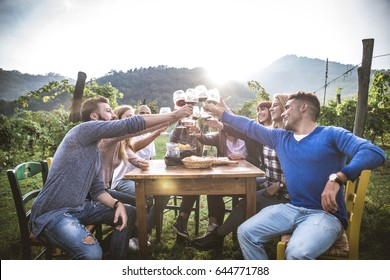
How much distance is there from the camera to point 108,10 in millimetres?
2688

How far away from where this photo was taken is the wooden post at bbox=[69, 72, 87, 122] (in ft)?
18.6

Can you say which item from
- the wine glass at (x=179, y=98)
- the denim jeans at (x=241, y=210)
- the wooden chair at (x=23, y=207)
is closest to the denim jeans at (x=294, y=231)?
the denim jeans at (x=241, y=210)

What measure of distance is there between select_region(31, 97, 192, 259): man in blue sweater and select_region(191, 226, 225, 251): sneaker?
76cm

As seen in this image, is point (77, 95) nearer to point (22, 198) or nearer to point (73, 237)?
point (22, 198)

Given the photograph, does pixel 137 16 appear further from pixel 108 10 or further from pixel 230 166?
pixel 230 166

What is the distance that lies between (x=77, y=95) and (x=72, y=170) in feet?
14.9

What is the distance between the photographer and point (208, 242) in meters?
2.57

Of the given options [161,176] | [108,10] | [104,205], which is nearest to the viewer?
[161,176]

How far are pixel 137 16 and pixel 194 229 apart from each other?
261cm

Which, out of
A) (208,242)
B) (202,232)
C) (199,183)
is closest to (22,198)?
(199,183)

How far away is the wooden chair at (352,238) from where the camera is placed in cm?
168

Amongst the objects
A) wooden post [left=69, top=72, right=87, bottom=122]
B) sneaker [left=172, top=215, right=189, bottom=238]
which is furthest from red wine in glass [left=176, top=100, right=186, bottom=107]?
wooden post [left=69, top=72, right=87, bottom=122]

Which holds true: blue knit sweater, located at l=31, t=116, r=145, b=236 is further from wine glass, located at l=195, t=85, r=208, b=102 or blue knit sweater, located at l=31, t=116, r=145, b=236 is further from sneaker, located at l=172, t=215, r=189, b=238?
sneaker, located at l=172, t=215, r=189, b=238

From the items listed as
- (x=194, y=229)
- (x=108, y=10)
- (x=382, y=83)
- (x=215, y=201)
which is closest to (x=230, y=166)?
(x=215, y=201)
